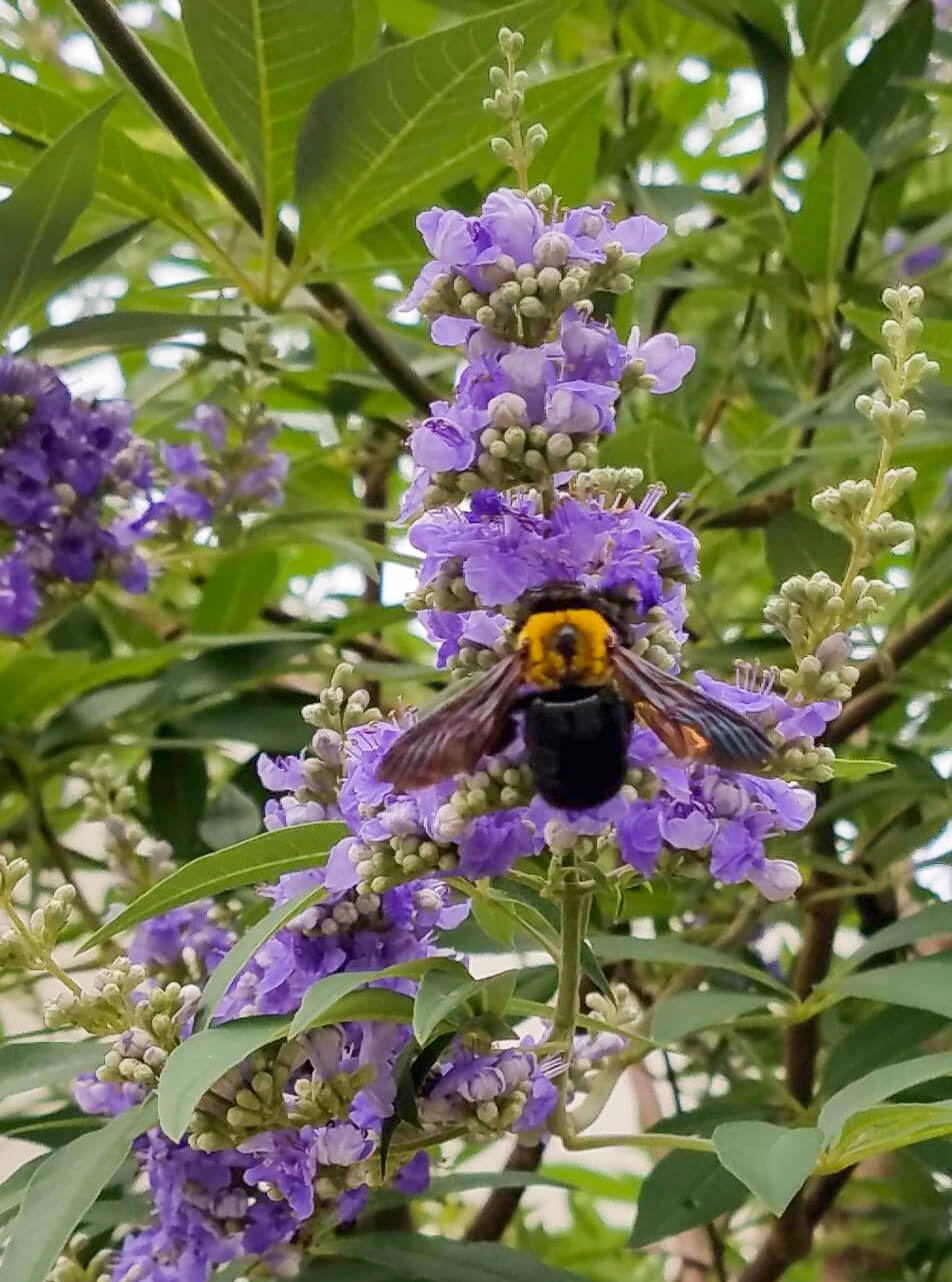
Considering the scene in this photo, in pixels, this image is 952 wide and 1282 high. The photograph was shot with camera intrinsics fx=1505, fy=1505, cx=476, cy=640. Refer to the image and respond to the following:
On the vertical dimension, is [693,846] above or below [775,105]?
below

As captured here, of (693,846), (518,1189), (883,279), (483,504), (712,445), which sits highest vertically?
(883,279)

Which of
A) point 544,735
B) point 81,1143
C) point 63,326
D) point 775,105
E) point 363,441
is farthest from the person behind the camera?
point 363,441

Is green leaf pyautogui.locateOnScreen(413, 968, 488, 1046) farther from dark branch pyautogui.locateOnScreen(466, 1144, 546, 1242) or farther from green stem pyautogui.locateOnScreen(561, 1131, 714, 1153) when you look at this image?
dark branch pyautogui.locateOnScreen(466, 1144, 546, 1242)

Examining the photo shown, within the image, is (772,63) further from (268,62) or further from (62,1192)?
(62,1192)

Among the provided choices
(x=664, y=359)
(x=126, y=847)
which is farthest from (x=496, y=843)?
(x=126, y=847)

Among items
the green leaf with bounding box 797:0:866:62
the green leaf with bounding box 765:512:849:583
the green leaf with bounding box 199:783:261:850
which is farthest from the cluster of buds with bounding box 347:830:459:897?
the green leaf with bounding box 797:0:866:62

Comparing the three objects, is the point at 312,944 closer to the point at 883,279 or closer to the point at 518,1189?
the point at 518,1189

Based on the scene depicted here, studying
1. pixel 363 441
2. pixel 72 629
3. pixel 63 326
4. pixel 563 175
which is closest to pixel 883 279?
pixel 563 175
